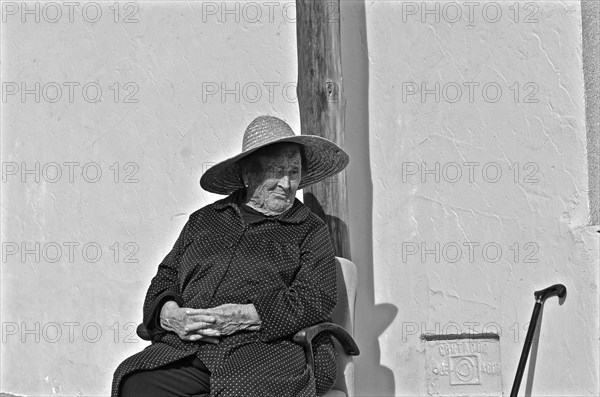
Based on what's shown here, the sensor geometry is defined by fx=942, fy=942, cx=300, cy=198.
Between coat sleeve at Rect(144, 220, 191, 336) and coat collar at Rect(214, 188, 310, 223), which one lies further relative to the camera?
coat collar at Rect(214, 188, 310, 223)

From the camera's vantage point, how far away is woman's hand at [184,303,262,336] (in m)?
3.43

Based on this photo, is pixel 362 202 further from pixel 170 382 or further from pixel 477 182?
pixel 170 382

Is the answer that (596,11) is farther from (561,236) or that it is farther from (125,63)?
(125,63)


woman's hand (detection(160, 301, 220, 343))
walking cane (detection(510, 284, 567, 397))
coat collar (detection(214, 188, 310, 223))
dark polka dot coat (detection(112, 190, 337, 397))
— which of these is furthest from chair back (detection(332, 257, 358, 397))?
walking cane (detection(510, 284, 567, 397))

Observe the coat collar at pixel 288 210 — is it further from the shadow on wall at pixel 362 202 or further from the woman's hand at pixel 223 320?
the shadow on wall at pixel 362 202

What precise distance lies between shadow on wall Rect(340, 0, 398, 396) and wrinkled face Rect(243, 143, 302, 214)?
0.88 meters

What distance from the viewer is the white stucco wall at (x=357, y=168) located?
4.44 metres

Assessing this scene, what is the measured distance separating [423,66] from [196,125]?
45.3 inches

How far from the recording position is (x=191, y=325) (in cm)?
344

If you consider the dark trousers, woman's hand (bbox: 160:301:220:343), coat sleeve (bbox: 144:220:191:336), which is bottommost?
the dark trousers

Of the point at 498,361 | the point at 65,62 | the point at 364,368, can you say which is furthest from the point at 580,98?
the point at 65,62

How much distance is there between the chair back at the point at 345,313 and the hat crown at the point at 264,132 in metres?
0.61

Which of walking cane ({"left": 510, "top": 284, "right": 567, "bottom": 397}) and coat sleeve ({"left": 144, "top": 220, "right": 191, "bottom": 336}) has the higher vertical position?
coat sleeve ({"left": 144, "top": 220, "right": 191, "bottom": 336})

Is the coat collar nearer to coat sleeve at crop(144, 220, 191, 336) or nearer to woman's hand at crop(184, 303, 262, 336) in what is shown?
coat sleeve at crop(144, 220, 191, 336)
